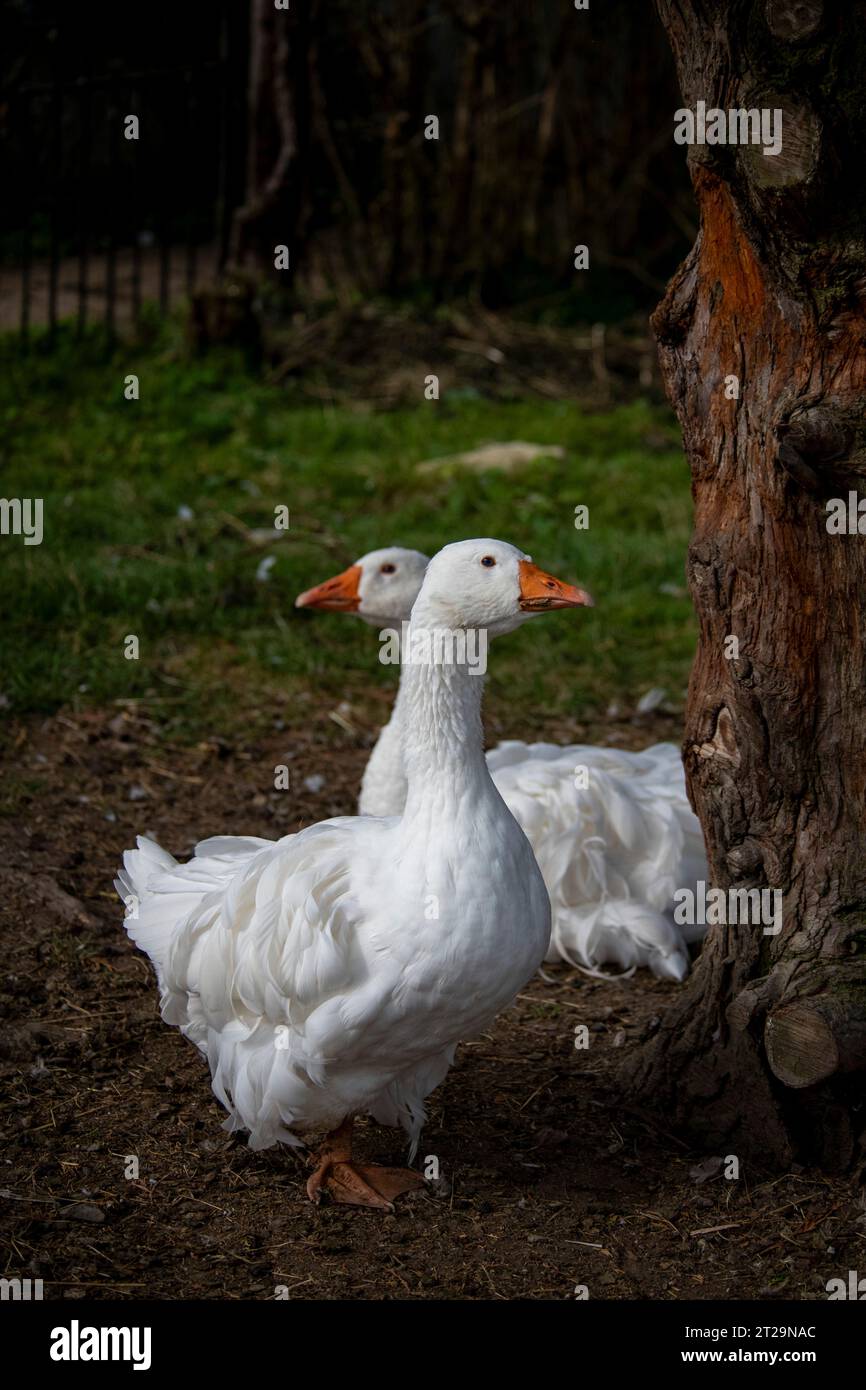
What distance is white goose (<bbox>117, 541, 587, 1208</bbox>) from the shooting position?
339 centimetres

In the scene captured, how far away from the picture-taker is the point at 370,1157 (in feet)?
13.3

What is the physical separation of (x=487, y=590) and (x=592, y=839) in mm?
1714

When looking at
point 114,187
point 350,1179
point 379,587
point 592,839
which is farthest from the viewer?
point 114,187

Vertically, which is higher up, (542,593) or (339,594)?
(339,594)

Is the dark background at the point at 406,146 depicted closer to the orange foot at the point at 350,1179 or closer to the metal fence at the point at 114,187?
the metal fence at the point at 114,187

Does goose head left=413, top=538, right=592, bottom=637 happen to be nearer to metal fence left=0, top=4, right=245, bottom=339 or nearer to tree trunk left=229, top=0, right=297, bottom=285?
metal fence left=0, top=4, right=245, bottom=339

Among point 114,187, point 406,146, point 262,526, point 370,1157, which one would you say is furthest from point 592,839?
point 406,146

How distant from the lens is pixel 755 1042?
372cm

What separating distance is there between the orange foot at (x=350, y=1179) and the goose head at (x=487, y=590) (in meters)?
1.29

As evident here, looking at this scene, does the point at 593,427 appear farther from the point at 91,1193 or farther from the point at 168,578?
the point at 91,1193

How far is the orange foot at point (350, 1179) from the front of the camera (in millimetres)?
3693

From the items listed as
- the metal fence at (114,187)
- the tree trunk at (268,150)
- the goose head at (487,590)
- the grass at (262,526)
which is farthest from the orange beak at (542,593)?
the tree trunk at (268,150)

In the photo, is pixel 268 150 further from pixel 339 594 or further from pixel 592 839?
pixel 592 839

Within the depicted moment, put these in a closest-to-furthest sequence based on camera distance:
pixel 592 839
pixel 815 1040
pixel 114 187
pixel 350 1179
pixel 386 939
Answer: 1. pixel 386 939
2. pixel 815 1040
3. pixel 350 1179
4. pixel 592 839
5. pixel 114 187
